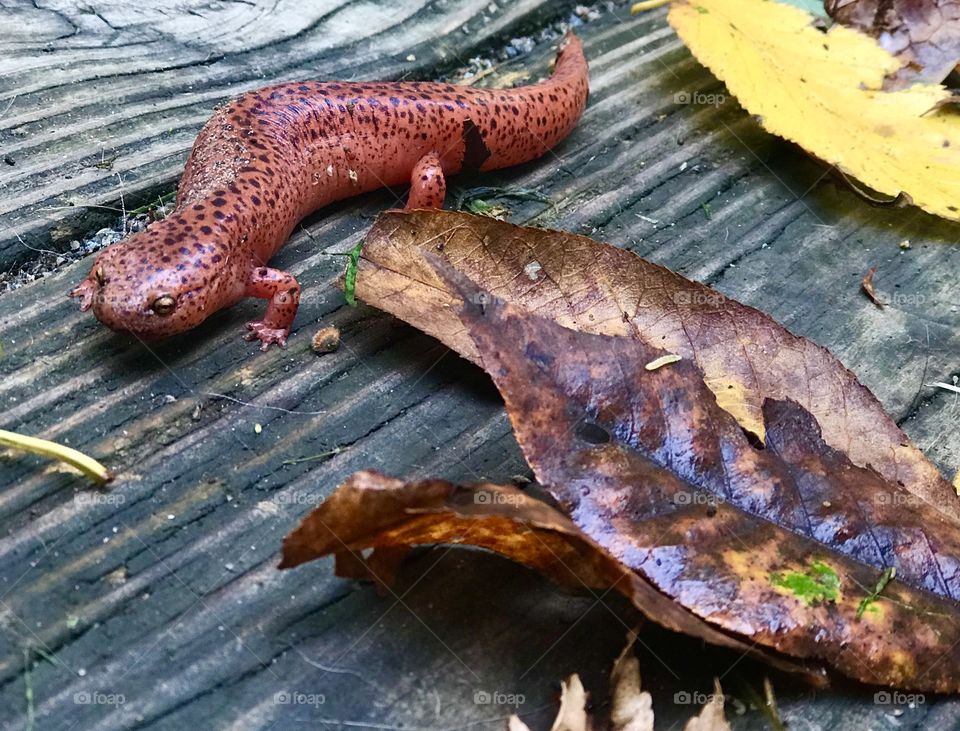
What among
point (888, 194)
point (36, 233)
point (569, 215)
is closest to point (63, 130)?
point (36, 233)

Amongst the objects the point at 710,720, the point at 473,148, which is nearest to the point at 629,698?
the point at 710,720

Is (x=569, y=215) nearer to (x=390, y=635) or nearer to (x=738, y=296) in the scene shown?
(x=738, y=296)

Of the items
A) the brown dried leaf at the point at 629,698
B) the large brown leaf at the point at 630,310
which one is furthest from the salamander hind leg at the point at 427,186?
the brown dried leaf at the point at 629,698

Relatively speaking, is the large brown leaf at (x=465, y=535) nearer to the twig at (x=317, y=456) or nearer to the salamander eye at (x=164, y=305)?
the twig at (x=317, y=456)

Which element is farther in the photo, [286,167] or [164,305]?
[286,167]

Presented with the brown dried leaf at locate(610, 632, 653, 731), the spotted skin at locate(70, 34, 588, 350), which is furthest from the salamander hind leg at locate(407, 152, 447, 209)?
the brown dried leaf at locate(610, 632, 653, 731)

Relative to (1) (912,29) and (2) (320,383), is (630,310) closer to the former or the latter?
(2) (320,383)
